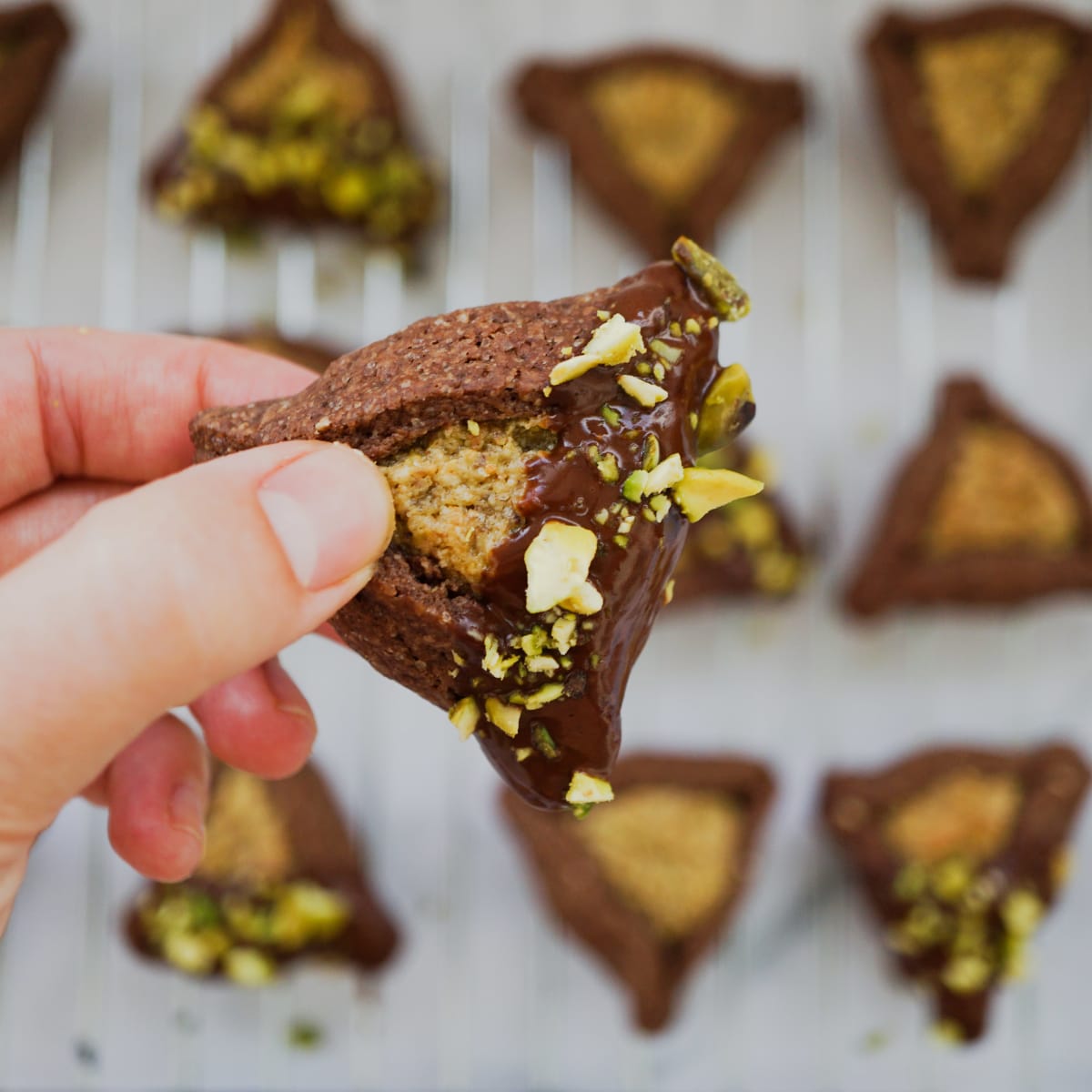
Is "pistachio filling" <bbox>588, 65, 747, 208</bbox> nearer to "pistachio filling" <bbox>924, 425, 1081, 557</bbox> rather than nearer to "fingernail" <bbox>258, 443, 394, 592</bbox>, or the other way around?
"pistachio filling" <bbox>924, 425, 1081, 557</bbox>

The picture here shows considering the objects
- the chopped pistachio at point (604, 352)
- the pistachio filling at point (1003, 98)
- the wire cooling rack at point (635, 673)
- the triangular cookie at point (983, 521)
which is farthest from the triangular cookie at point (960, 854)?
the chopped pistachio at point (604, 352)

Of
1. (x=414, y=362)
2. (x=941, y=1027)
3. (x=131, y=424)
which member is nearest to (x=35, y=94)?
(x=131, y=424)

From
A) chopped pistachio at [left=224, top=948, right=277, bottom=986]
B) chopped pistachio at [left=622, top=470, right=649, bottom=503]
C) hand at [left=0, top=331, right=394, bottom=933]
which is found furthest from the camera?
chopped pistachio at [left=224, top=948, right=277, bottom=986]

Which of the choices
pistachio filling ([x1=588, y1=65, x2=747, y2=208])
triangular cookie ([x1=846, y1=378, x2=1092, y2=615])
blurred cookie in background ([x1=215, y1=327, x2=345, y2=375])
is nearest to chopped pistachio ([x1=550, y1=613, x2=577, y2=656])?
blurred cookie in background ([x1=215, y1=327, x2=345, y2=375])

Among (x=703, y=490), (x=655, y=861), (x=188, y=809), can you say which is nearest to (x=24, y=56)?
(x=188, y=809)

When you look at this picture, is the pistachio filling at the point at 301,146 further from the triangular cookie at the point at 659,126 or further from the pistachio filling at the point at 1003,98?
the pistachio filling at the point at 1003,98

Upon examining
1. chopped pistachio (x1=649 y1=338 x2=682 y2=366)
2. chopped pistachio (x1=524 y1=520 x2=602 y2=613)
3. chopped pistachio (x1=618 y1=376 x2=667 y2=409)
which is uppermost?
chopped pistachio (x1=649 y1=338 x2=682 y2=366)
